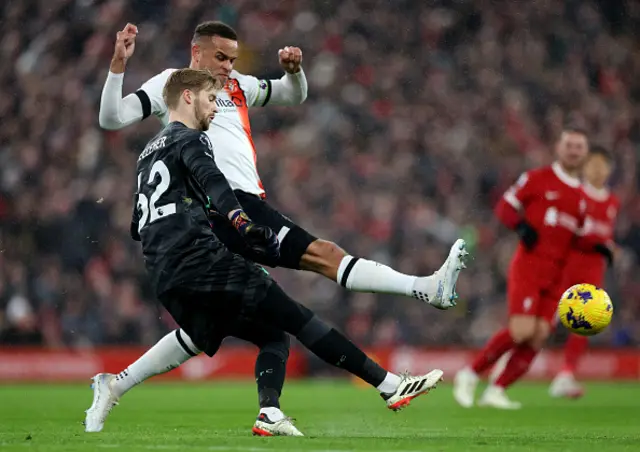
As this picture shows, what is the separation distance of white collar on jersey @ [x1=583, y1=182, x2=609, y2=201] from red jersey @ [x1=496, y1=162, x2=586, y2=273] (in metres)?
1.15

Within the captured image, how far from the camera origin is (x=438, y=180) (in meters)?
18.1

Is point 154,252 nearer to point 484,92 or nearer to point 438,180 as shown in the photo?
point 438,180

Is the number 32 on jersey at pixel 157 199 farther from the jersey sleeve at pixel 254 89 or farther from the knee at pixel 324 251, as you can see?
the jersey sleeve at pixel 254 89

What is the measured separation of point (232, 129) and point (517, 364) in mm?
4427

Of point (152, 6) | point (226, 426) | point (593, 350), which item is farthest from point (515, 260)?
point (152, 6)

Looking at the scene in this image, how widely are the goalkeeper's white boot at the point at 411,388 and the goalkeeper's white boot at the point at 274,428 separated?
55cm

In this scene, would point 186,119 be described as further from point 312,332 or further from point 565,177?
point 565,177

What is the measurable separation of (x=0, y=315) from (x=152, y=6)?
19.2 ft

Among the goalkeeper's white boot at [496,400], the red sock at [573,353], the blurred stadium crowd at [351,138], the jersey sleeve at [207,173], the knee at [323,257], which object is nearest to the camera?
the jersey sleeve at [207,173]

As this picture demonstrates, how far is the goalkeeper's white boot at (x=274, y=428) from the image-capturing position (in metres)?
6.01

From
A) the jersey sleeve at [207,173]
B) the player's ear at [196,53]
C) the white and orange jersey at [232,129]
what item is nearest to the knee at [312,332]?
the jersey sleeve at [207,173]

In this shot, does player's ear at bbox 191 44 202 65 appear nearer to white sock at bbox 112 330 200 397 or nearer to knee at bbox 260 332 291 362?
white sock at bbox 112 330 200 397

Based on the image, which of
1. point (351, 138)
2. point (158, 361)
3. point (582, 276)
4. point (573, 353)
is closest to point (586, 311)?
point (158, 361)

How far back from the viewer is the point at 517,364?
10.1 metres
